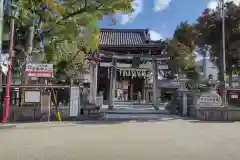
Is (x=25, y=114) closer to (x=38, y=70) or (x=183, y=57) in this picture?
(x=38, y=70)

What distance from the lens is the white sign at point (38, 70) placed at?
1500 centimetres

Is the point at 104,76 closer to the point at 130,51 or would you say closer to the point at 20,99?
the point at 130,51

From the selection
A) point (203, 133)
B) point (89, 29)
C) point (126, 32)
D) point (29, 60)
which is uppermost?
point (126, 32)

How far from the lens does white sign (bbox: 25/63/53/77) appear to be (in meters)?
15.0

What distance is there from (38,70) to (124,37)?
21635mm

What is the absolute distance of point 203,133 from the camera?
11477 millimetres

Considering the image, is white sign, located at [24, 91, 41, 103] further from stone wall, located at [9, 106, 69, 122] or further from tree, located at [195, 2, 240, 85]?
tree, located at [195, 2, 240, 85]

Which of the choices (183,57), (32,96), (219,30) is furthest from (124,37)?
(32,96)

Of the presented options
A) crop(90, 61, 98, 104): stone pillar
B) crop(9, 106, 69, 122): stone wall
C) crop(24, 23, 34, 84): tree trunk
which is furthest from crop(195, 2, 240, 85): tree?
crop(9, 106, 69, 122): stone wall

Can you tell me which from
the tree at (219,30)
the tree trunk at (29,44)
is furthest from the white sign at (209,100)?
the tree trunk at (29,44)

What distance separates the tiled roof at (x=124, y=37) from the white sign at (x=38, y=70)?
17673 millimetres

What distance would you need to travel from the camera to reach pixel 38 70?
1509 cm

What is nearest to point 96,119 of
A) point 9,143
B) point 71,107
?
point 71,107

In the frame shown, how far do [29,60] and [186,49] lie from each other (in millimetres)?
22609
